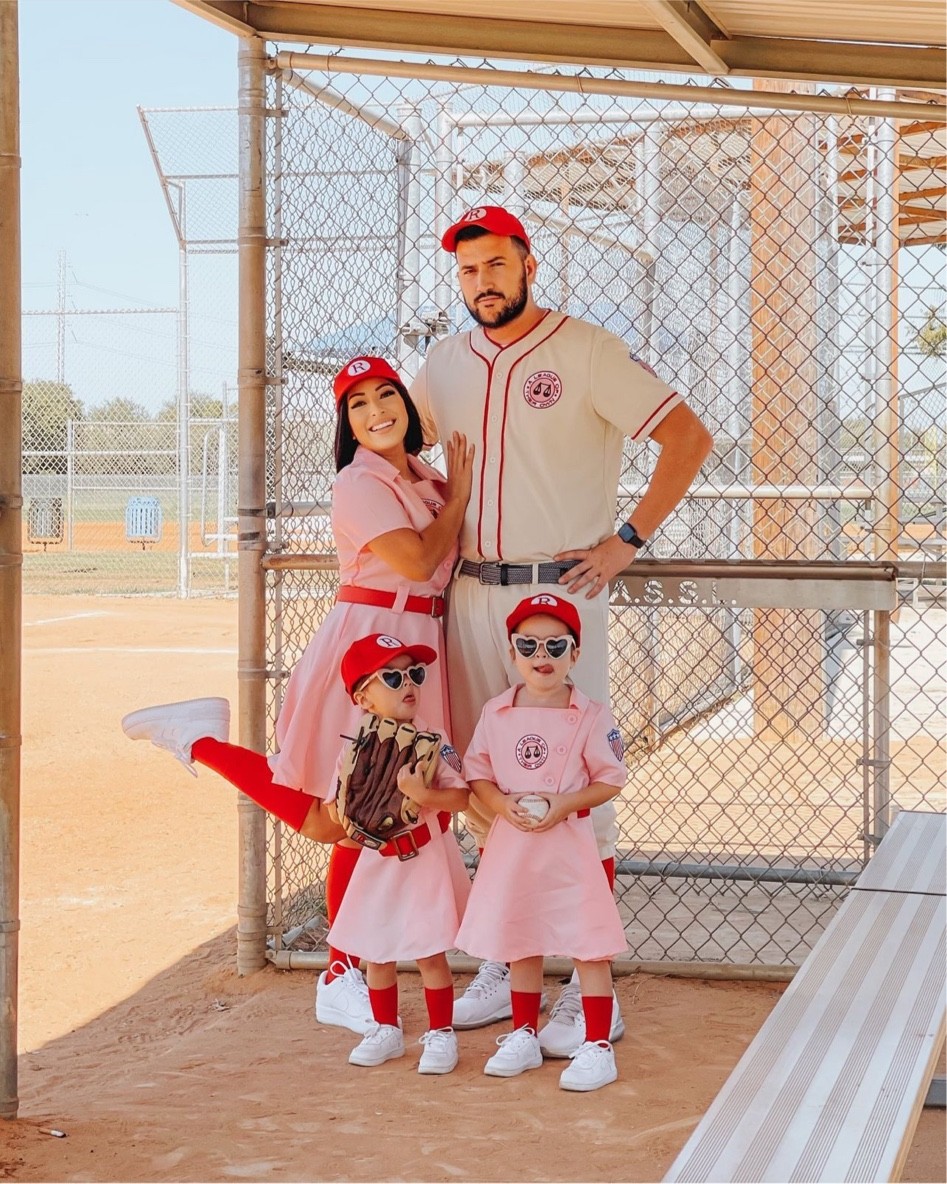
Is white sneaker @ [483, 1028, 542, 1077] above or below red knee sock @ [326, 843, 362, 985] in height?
below

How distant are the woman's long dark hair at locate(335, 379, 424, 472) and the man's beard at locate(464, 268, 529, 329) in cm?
28

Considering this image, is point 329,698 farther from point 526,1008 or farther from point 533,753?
point 526,1008

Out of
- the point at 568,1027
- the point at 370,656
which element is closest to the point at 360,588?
the point at 370,656

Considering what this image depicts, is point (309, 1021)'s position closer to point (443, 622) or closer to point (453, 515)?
point (443, 622)

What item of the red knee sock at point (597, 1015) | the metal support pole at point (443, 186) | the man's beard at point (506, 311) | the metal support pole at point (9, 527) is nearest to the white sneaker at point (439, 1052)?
the red knee sock at point (597, 1015)

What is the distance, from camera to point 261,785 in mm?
3887

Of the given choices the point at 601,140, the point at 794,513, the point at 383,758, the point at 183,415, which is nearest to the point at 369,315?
the point at 601,140

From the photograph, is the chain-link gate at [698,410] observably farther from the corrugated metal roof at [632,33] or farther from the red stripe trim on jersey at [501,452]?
the red stripe trim on jersey at [501,452]

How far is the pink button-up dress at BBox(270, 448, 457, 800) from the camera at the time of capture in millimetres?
3643

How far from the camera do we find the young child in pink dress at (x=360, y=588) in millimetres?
3641

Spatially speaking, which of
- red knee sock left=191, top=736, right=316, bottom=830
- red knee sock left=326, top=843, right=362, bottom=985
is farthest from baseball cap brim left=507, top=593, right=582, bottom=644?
red knee sock left=326, top=843, right=362, bottom=985

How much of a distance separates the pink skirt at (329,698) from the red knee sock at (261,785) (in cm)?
3

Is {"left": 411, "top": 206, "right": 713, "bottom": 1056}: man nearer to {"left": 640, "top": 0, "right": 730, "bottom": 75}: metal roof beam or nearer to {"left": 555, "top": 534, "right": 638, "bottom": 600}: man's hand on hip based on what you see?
{"left": 555, "top": 534, "right": 638, "bottom": 600}: man's hand on hip

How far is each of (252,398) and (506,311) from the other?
1143 mm
